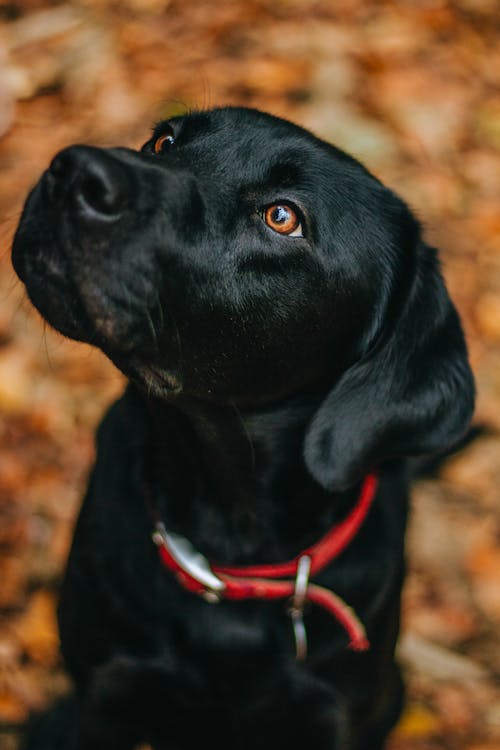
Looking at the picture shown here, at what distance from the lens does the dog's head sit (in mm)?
1780

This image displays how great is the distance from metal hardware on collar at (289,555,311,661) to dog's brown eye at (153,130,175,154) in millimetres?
998

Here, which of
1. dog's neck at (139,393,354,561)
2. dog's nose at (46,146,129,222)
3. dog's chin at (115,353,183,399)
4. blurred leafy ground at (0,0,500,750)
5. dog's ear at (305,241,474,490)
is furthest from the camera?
blurred leafy ground at (0,0,500,750)

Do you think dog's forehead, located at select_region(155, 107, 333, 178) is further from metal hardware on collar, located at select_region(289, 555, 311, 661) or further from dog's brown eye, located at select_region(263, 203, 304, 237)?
metal hardware on collar, located at select_region(289, 555, 311, 661)

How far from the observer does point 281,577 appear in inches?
92.0

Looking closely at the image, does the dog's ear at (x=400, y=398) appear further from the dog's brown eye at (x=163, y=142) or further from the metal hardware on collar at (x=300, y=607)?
the dog's brown eye at (x=163, y=142)

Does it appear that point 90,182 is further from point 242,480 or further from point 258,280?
point 242,480

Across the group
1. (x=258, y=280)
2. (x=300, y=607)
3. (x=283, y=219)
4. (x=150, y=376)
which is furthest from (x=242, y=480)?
(x=283, y=219)

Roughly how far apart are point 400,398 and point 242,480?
44cm

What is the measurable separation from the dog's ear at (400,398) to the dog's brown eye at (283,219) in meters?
0.31

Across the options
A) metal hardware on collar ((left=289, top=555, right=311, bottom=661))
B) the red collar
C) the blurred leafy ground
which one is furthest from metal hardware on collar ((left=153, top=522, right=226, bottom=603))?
the blurred leafy ground

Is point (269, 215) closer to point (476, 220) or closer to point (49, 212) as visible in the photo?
point (49, 212)

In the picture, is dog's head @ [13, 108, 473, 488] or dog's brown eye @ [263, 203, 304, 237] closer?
dog's head @ [13, 108, 473, 488]

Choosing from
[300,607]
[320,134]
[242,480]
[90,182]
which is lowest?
[320,134]

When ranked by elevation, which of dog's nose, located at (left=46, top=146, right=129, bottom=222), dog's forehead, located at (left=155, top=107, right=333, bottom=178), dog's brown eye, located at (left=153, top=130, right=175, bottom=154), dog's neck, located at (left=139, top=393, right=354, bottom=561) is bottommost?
dog's neck, located at (left=139, top=393, right=354, bottom=561)
